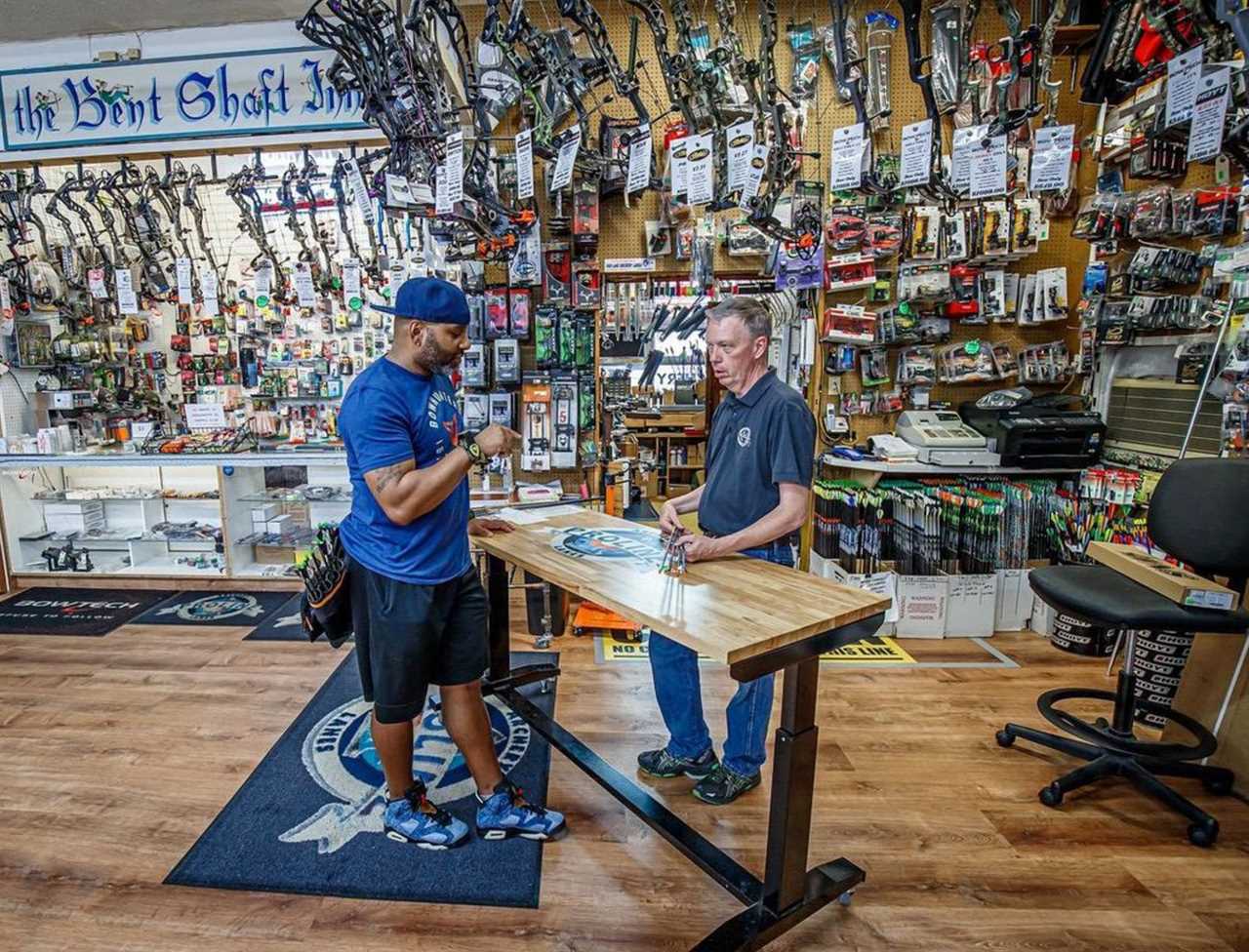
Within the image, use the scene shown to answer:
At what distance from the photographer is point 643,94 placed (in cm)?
384

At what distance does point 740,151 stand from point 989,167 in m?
0.93

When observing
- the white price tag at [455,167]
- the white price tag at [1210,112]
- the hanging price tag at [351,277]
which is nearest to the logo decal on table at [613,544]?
the white price tag at [455,167]

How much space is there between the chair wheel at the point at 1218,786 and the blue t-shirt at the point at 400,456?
2711 mm

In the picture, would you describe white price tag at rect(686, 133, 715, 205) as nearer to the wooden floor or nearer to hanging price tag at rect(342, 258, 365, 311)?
the wooden floor

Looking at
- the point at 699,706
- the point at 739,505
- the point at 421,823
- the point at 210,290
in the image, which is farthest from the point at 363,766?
the point at 210,290

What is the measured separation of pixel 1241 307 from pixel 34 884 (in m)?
4.76

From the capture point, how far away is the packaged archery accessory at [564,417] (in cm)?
371

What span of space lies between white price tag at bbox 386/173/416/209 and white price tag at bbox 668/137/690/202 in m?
1.22

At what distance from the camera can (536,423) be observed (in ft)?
12.3

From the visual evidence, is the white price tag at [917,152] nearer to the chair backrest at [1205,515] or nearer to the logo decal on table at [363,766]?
the chair backrest at [1205,515]

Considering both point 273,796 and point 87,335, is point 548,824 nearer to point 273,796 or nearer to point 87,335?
point 273,796

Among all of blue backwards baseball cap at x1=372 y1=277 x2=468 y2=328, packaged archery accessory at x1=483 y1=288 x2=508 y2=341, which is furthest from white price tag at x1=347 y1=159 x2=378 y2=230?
blue backwards baseball cap at x1=372 y1=277 x2=468 y2=328

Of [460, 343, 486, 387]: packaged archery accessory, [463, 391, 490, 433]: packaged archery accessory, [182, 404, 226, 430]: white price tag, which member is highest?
[460, 343, 486, 387]: packaged archery accessory

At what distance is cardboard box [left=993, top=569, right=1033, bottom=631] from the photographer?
143 inches
